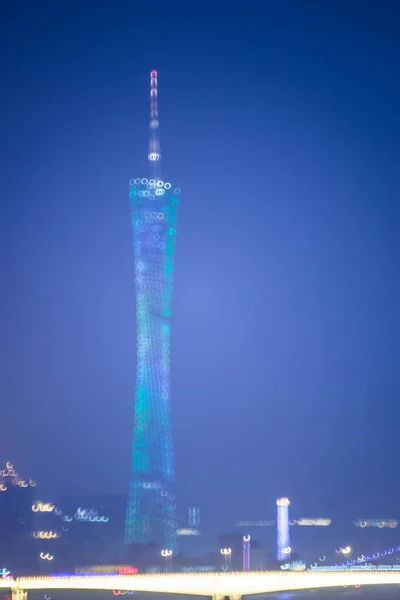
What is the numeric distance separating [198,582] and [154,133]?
15.0 metres

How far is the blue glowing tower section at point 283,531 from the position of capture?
47.1 m

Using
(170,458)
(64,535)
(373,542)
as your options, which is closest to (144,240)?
(170,458)

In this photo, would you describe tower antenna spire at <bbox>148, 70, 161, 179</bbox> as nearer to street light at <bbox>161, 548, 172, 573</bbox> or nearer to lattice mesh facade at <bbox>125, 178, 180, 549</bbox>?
lattice mesh facade at <bbox>125, 178, 180, 549</bbox>

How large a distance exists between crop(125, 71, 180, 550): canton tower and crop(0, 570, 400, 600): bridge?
504 centimetres

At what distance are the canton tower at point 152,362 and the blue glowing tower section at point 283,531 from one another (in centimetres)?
1046

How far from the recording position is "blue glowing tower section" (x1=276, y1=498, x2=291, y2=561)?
47.1 m

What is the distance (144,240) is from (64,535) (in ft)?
51.9

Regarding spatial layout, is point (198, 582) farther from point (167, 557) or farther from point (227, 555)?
point (227, 555)

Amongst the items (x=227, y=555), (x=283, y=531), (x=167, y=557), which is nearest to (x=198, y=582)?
(x=167, y=557)

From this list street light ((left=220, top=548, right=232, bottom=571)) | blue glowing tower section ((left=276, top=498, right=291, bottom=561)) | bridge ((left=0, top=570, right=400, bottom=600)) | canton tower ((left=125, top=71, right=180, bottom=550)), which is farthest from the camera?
blue glowing tower section ((left=276, top=498, right=291, bottom=561))

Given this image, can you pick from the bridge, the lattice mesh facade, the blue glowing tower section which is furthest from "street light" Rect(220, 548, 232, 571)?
the bridge

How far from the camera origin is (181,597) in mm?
39062

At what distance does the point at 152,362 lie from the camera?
35.9 meters

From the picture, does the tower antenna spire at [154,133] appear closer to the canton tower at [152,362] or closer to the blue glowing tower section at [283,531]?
the canton tower at [152,362]
